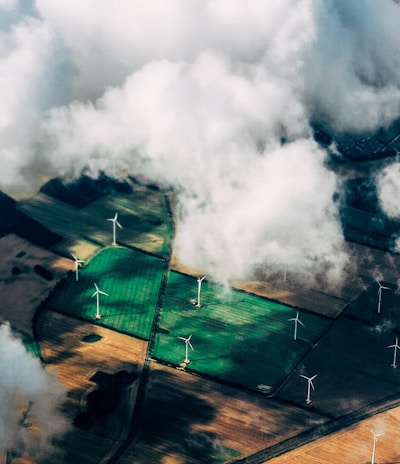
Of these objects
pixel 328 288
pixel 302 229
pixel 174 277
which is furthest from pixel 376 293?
pixel 174 277

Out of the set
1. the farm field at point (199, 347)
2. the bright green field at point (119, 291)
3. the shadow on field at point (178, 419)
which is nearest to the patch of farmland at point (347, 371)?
the farm field at point (199, 347)

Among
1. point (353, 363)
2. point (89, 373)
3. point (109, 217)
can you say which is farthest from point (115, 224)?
point (353, 363)

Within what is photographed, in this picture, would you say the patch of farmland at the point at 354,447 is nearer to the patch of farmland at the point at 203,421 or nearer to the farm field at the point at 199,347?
the farm field at the point at 199,347

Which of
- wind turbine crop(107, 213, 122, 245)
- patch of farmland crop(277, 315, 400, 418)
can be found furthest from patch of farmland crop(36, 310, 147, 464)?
wind turbine crop(107, 213, 122, 245)

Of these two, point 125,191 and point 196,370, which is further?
point 125,191

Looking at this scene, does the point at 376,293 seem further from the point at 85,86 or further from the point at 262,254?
the point at 85,86

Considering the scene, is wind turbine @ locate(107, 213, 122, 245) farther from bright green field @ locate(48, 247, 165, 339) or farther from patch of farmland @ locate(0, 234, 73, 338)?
patch of farmland @ locate(0, 234, 73, 338)
